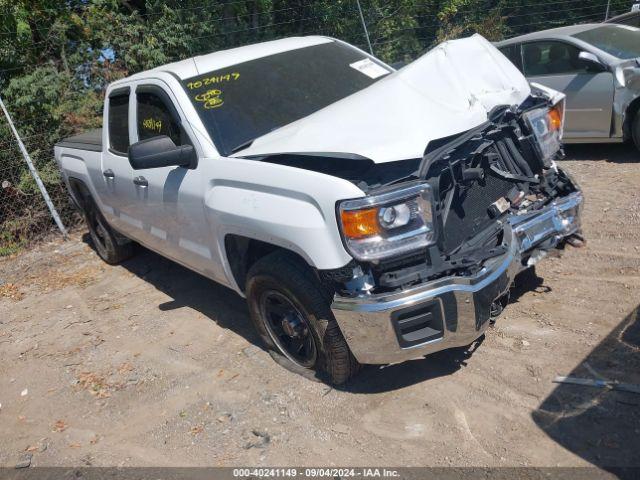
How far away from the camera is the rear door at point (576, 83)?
6.70 m

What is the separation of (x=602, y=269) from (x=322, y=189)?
8.52ft

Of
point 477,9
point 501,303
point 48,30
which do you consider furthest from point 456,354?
point 477,9

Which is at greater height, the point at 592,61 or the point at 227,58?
A: the point at 227,58

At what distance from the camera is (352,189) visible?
2990mm

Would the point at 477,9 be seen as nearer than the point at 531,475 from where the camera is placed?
No

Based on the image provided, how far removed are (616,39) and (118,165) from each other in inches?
229

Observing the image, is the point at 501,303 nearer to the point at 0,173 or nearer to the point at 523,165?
the point at 523,165

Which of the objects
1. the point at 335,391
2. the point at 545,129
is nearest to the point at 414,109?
the point at 545,129

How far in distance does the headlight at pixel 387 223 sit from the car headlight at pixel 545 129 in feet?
4.05

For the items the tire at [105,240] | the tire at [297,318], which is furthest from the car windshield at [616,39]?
the tire at [105,240]

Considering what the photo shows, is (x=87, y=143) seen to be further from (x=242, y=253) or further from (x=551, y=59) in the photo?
(x=551, y=59)

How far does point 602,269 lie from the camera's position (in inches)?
177

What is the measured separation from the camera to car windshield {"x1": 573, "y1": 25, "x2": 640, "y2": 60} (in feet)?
22.1

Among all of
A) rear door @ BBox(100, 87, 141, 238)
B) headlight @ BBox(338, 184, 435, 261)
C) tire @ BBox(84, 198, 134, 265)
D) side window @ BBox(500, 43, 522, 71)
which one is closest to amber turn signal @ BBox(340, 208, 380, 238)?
headlight @ BBox(338, 184, 435, 261)
